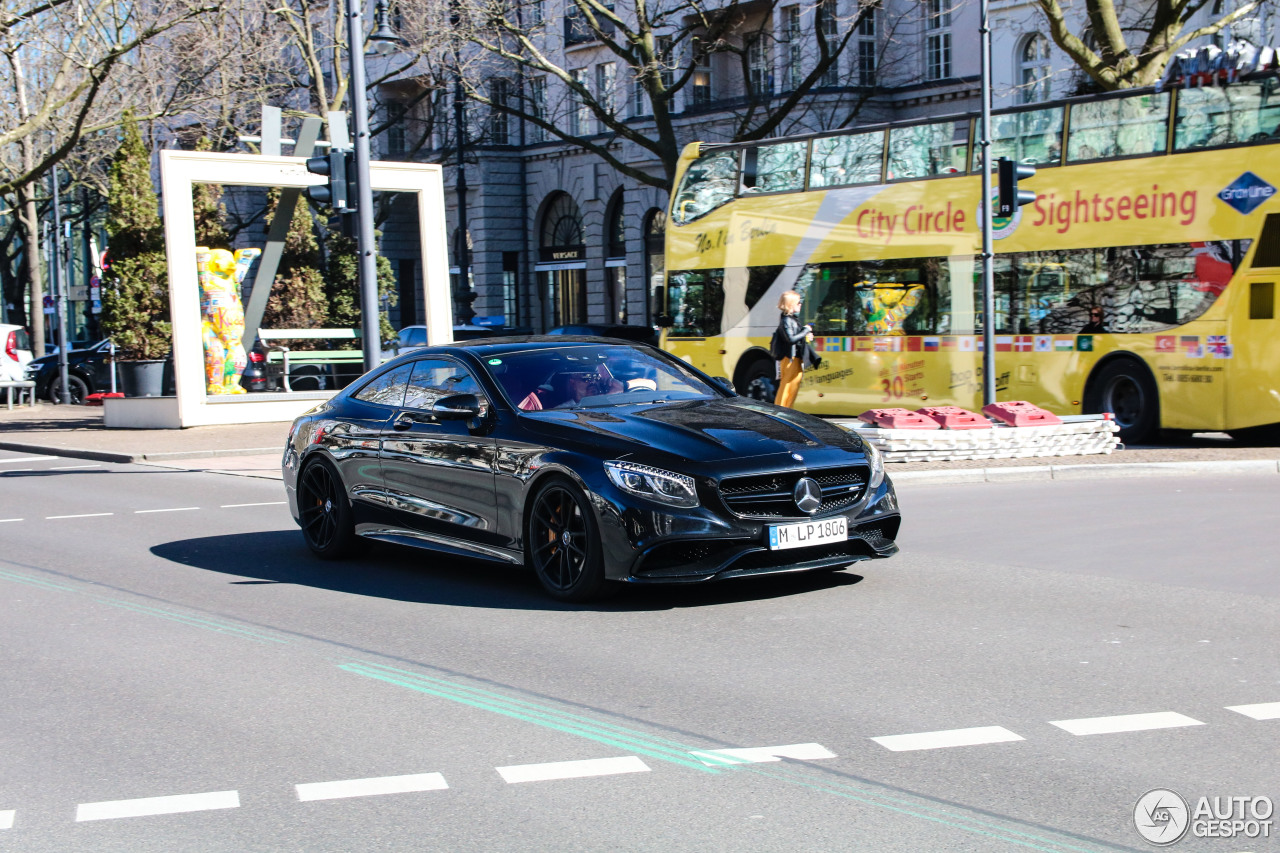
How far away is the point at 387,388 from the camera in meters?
10.3

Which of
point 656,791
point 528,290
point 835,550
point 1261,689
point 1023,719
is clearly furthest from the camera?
point 528,290

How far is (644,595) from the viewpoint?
879 centimetres

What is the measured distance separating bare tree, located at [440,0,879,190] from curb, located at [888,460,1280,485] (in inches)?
594

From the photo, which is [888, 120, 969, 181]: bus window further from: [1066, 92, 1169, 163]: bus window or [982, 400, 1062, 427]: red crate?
[982, 400, 1062, 427]: red crate

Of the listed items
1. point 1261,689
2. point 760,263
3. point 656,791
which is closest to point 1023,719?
point 1261,689

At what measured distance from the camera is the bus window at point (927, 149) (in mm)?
20641

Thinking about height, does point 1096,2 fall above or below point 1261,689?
above

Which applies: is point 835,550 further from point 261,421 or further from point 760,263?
point 261,421

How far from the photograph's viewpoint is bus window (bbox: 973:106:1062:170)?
19391 millimetres

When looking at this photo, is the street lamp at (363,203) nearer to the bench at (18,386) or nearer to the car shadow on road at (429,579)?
the car shadow on road at (429,579)

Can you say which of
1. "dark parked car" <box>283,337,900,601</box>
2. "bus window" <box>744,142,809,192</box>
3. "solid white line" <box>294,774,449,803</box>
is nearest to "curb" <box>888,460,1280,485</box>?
"dark parked car" <box>283,337,900,601</box>

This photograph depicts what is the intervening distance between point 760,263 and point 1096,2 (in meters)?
6.22

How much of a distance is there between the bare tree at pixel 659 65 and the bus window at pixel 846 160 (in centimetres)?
684

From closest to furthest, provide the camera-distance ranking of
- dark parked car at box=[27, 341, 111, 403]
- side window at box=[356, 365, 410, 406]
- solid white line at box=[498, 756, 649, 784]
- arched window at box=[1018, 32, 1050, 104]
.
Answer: solid white line at box=[498, 756, 649, 784] < side window at box=[356, 365, 410, 406] < arched window at box=[1018, 32, 1050, 104] < dark parked car at box=[27, 341, 111, 403]
